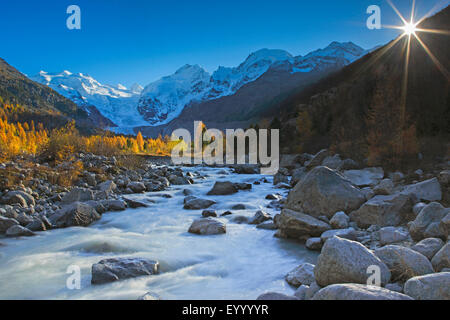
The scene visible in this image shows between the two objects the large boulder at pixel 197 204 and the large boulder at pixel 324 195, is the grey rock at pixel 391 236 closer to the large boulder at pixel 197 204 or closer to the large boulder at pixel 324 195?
the large boulder at pixel 324 195

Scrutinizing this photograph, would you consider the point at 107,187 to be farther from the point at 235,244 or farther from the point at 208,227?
the point at 235,244

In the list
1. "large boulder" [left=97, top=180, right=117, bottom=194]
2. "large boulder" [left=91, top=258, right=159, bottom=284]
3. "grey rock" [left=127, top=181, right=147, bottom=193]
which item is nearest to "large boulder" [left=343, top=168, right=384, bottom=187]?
"large boulder" [left=91, top=258, right=159, bottom=284]

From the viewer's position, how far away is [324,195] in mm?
7133

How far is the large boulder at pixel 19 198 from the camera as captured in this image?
8.19 metres

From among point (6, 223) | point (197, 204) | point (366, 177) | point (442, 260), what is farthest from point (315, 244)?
point (6, 223)

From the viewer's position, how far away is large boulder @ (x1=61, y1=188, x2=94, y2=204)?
9297 millimetres

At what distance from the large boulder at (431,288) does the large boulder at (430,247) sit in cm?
120

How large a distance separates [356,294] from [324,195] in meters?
4.54

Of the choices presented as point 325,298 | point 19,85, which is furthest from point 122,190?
point 19,85

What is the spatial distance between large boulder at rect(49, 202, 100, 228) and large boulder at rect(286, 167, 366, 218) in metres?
5.54

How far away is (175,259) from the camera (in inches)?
218

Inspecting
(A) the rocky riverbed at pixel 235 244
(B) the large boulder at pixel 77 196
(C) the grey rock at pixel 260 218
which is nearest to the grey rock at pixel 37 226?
(A) the rocky riverbed at pixel 235 244
